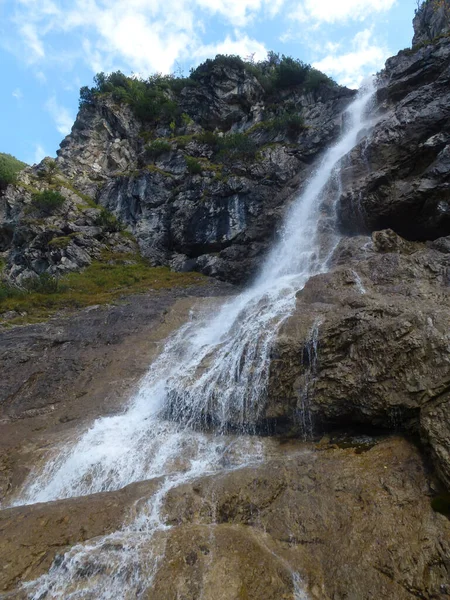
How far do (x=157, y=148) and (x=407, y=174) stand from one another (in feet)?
91.3

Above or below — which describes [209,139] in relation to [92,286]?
above

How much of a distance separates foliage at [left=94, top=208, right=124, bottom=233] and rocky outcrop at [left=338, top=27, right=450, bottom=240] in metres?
20.5

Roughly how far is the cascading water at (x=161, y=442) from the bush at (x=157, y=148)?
30.1 meters

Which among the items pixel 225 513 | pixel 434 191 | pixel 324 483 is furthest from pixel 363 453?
pixel 434 191

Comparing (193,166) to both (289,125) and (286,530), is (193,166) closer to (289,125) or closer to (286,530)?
(289,125)

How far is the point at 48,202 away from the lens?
33.4 m

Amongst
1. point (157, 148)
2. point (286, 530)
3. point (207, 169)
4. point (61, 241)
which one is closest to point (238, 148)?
point (207, 169)

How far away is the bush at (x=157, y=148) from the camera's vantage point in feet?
135

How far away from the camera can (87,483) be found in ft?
31.1

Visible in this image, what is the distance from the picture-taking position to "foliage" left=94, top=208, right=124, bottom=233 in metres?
34.4

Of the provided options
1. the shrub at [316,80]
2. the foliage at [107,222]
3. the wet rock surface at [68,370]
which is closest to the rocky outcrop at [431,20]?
the shrub at [316,80]

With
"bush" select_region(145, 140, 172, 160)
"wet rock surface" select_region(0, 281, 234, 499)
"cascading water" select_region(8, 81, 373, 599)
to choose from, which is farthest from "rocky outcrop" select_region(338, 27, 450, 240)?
"bush" select_region(145, 140, 172, 160)

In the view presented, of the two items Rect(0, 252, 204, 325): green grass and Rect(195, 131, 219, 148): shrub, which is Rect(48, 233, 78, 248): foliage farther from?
Rect(195, 131, 219, 148): shrub

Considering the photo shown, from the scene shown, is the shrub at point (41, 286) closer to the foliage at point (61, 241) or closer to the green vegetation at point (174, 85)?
the foliage at point (61, 241)
